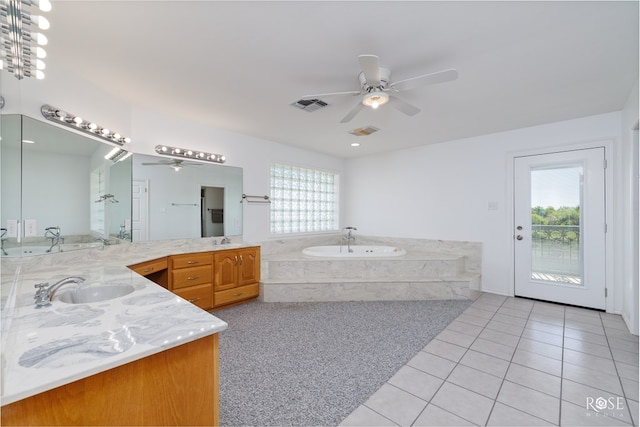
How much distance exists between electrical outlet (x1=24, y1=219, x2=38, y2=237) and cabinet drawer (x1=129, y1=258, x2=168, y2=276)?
0.68 metres

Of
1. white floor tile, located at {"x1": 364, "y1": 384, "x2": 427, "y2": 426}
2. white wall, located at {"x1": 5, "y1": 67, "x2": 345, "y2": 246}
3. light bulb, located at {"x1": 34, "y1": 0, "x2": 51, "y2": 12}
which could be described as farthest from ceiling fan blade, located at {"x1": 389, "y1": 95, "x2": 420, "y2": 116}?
white wall, located at {"x1": 5, "y1": 67, "x2": 345, "y2": 246}

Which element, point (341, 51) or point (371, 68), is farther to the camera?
point (341, 51)

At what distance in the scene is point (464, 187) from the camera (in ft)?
14.2

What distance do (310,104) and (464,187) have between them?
9.61ft

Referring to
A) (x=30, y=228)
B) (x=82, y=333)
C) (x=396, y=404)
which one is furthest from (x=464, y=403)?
(x=30, y=228)

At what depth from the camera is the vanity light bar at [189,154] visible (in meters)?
3.26

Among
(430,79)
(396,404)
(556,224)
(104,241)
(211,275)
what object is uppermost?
(430,79)

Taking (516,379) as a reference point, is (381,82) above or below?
above

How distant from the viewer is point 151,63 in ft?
7.13

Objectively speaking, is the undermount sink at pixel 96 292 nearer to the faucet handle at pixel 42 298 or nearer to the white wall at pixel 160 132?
the faucet handle at pixel 42 298

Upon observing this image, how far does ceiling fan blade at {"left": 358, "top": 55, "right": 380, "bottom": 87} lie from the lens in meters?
1.68

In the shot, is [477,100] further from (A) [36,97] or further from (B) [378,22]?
(A) [36,97]

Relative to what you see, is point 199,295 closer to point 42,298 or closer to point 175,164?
point 175,164

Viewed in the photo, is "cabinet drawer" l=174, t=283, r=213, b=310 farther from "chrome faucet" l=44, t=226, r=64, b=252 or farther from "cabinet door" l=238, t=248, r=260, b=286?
"chrome faucet" l=44, t=226, r=64, b=252
